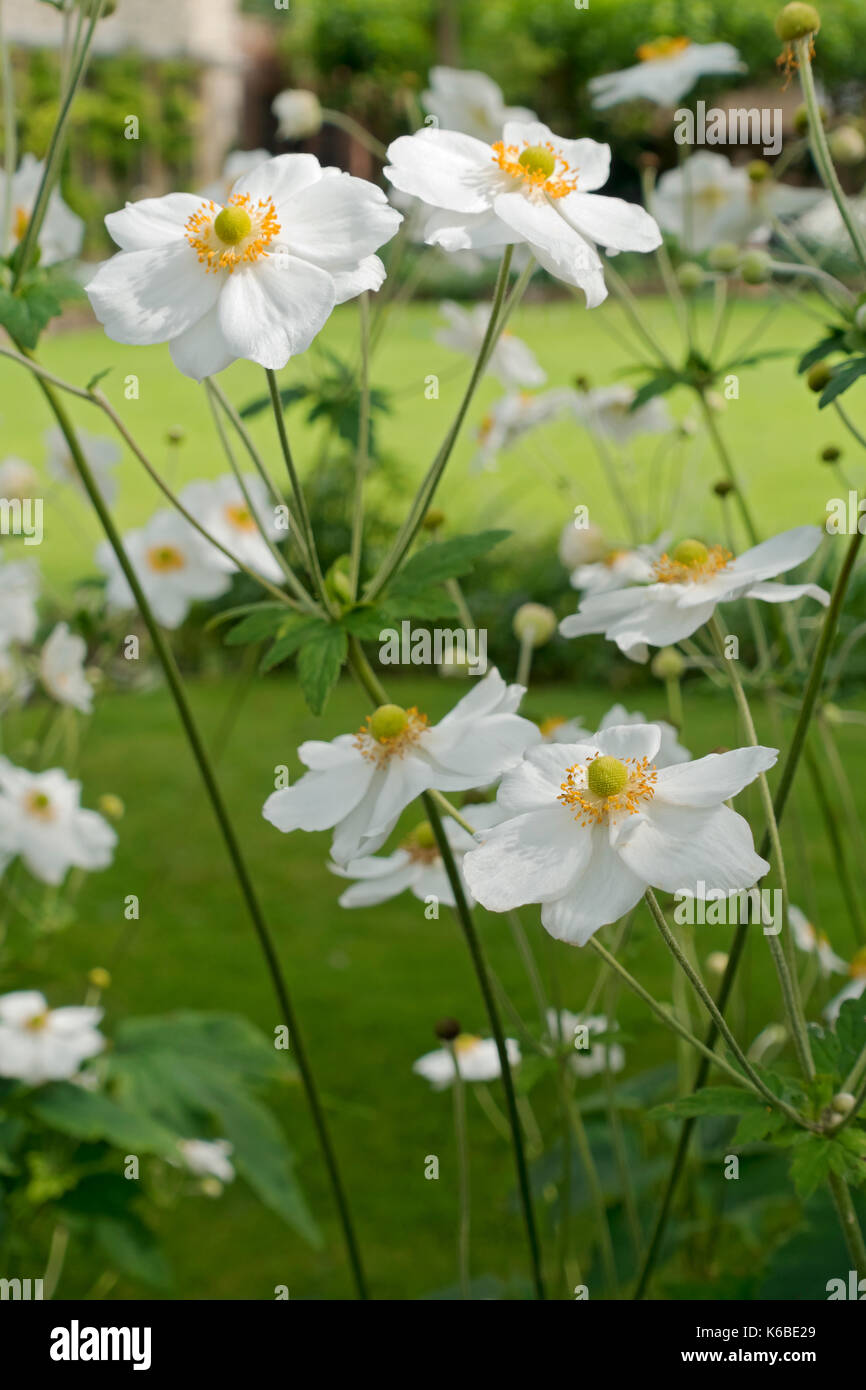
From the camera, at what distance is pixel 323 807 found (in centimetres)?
76

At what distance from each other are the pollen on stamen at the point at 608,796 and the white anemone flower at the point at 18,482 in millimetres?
1253

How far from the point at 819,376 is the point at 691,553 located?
16 centimetres

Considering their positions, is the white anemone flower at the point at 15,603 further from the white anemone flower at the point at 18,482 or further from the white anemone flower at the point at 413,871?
the white anemone flower at the point at 413,871

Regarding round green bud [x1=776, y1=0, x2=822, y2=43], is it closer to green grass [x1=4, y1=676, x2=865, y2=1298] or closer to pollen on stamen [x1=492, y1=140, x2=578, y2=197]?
pollen on stamen [x1=492, y1=140, x2=578, y2=197]

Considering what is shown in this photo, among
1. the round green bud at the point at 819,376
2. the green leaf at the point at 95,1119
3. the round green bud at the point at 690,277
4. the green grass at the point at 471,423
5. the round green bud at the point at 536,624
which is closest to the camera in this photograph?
the round green bud at the point at 819,376

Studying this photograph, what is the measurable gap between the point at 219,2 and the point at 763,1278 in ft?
49.6

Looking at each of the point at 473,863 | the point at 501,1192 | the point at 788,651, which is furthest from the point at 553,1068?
the point at 501,1192

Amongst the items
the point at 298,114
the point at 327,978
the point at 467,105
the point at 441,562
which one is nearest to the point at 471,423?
the point at 327,978

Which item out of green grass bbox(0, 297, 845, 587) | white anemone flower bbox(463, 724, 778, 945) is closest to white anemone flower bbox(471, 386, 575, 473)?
white anemone flower bbox(463, 724, 778, 945)

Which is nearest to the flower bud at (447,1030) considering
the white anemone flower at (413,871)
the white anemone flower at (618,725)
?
the white anemone flower at (413,871)

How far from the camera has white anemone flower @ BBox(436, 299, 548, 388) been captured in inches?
51.7

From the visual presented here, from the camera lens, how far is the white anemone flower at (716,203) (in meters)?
1.34

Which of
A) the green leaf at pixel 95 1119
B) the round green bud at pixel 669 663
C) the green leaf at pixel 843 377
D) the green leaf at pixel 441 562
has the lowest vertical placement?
the green leaf at pixel 95 1119

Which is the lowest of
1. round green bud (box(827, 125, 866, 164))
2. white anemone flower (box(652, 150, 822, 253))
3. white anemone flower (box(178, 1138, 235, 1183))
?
white anemone flower (box(178, 1138, 235, 1183))
